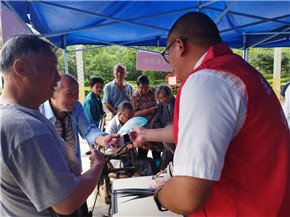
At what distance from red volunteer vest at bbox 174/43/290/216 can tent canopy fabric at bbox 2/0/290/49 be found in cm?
246

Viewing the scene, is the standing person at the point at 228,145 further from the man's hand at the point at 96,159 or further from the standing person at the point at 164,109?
the standing person at the point at 164,109

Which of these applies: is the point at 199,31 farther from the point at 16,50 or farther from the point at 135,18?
the point at 135,18

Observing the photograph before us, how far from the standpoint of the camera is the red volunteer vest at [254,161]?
737 millimetres

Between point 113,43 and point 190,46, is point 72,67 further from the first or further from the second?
point 190,46

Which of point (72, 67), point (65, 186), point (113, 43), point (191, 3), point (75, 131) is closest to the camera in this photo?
point (65, 186)

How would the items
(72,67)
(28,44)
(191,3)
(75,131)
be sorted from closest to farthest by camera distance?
(28,44)
(75,131)
(191,3)
(72,67)

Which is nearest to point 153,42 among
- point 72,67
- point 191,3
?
point 191,3

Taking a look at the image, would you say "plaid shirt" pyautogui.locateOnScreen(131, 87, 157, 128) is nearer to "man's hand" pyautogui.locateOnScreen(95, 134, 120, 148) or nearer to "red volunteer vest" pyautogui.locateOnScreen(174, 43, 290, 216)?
"man's hand" pyautogui.locateOnScreen(95, 134, 120, 148)

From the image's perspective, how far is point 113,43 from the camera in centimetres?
486

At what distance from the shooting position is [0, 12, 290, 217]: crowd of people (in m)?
0.69

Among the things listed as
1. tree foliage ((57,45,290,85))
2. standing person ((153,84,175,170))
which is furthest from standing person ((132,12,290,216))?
tree foliage ((57,45,290,85))

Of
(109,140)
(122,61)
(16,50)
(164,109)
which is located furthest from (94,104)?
(122,61)

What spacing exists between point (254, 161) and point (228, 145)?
0.36 ft

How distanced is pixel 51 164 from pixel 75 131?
4.84ft
